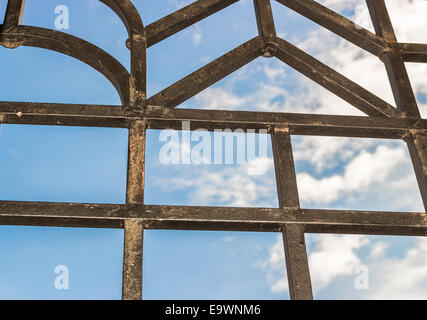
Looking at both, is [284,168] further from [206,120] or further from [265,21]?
[265,21]

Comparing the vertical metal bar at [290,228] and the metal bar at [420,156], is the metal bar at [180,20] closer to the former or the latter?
the vertical metal bar at [290,228]

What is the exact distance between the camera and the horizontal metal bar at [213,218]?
2959 millimetres

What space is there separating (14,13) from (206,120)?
1.36 m

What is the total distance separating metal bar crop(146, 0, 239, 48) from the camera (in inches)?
149

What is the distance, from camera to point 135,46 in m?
3.70

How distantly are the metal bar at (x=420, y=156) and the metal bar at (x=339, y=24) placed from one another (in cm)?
71

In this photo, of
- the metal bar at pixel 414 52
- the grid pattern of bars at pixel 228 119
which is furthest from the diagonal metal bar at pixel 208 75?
the metal bar at pixel 414 52

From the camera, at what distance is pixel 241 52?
3775 millimetres

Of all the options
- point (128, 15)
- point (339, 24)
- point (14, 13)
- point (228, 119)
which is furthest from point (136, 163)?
point (339, 24)

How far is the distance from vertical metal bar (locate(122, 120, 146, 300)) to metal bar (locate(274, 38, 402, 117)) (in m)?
1.07

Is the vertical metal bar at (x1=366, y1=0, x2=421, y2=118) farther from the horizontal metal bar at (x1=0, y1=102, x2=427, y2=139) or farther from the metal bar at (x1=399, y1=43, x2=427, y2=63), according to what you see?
the horizontal metal bar at (x1=0, y1=102, x2=427, y2=139)

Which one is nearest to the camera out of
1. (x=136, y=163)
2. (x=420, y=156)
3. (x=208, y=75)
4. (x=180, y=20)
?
(x=136, y=163)

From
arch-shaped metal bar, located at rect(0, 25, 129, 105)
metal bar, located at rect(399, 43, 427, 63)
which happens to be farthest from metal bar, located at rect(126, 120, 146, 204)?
metal bar, located at rect(399, 43, 427, 63)
